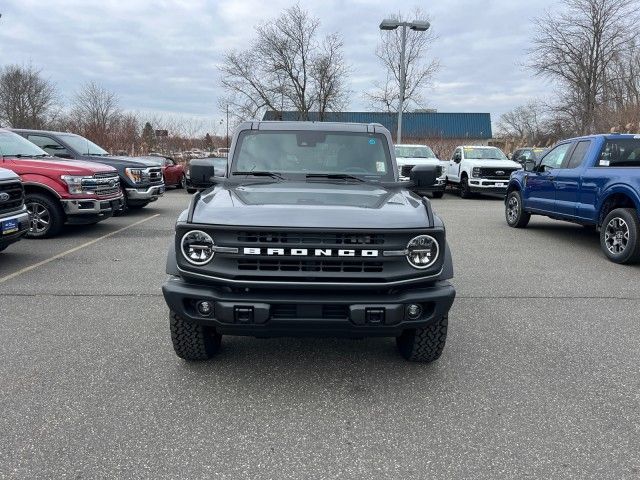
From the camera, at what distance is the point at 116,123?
32156 mm

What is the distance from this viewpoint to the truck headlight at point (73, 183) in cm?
882

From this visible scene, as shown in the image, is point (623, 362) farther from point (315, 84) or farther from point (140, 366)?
point (315, 84)

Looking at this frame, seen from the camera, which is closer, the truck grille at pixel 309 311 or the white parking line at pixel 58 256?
the truck grille at pixel 309 311

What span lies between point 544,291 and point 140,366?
14.8ft

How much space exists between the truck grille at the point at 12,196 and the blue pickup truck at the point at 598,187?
827cm

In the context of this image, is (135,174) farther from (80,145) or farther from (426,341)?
(426,341)

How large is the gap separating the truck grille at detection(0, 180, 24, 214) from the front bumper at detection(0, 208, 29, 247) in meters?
0.09

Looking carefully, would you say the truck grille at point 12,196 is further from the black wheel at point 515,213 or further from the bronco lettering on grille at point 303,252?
the black wheel at point 515,213

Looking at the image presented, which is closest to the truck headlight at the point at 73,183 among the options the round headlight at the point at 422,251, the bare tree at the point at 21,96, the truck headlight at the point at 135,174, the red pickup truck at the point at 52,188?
the red pickup truck at the point at 52,188

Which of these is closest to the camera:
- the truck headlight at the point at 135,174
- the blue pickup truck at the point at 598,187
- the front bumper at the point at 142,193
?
the blue pickup truck at the point at 598,187

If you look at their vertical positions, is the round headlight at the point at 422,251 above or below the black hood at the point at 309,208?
below

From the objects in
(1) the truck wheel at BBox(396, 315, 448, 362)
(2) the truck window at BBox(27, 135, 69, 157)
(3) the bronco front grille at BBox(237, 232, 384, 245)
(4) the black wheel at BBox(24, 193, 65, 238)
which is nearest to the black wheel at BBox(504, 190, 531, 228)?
(1) the truck wheel at BBox(396, 315, 448, 362)

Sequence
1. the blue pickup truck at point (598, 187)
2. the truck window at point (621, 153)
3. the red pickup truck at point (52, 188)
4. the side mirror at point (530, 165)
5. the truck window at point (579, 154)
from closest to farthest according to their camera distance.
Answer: the blue pickup truck at point (598, 187) < the truck window at point (621, 153) < the truck window at point (579, 154) < the red pickup truck at point (52, 188) < the side mirror at point (530, 165)

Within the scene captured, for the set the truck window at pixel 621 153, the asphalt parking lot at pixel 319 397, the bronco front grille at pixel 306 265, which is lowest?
the asphalt parking lot at pixel 319 397
